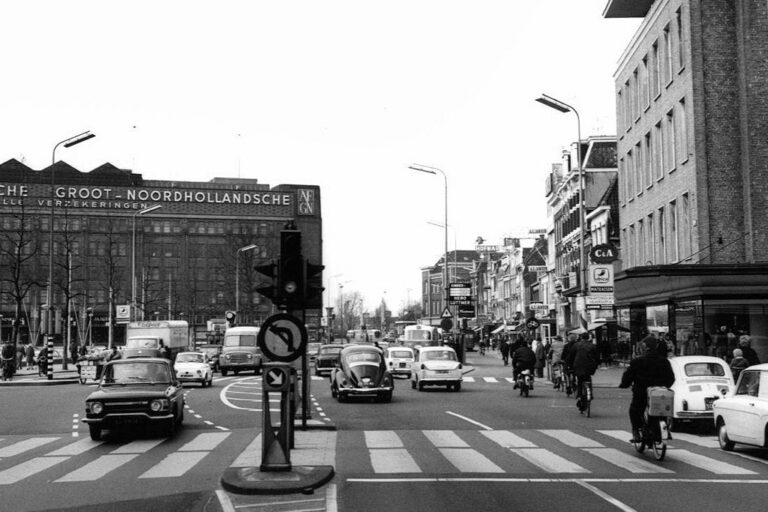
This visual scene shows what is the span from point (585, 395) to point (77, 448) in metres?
11.7

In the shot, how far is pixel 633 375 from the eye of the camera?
14367 millimetres

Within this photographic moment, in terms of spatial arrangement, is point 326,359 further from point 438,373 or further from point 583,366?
point 583,366

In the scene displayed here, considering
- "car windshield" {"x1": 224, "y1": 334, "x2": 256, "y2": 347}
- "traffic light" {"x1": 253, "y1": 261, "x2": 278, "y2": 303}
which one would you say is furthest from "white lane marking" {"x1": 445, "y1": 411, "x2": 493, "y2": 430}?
"car windshield" {"x1": 224, "y1": 334, "x2": 256, "y2": 347}

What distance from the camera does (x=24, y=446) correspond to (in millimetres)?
16656

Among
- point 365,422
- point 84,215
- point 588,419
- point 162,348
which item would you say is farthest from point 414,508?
point 84,215

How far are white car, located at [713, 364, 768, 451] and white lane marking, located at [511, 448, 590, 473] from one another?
117 inches

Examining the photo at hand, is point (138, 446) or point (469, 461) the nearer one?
point (469, 461)

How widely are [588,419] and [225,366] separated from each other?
2910cm

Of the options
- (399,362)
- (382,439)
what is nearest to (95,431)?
(382,439)

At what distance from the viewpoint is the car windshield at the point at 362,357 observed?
2831 cm

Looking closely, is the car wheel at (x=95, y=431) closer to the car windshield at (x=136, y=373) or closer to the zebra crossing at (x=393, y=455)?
the zebra crossing at (x=393, y=455)

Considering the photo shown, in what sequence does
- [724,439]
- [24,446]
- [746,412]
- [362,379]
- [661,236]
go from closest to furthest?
[746,412]
[724,439]
[24,446]
[362,379]
[661,236]

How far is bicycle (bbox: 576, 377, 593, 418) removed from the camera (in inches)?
868

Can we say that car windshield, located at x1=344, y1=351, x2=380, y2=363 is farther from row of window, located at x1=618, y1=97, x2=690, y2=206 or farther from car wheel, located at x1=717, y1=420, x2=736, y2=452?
row of window, located at x1=618, y1=97, x2=690, y2=206
